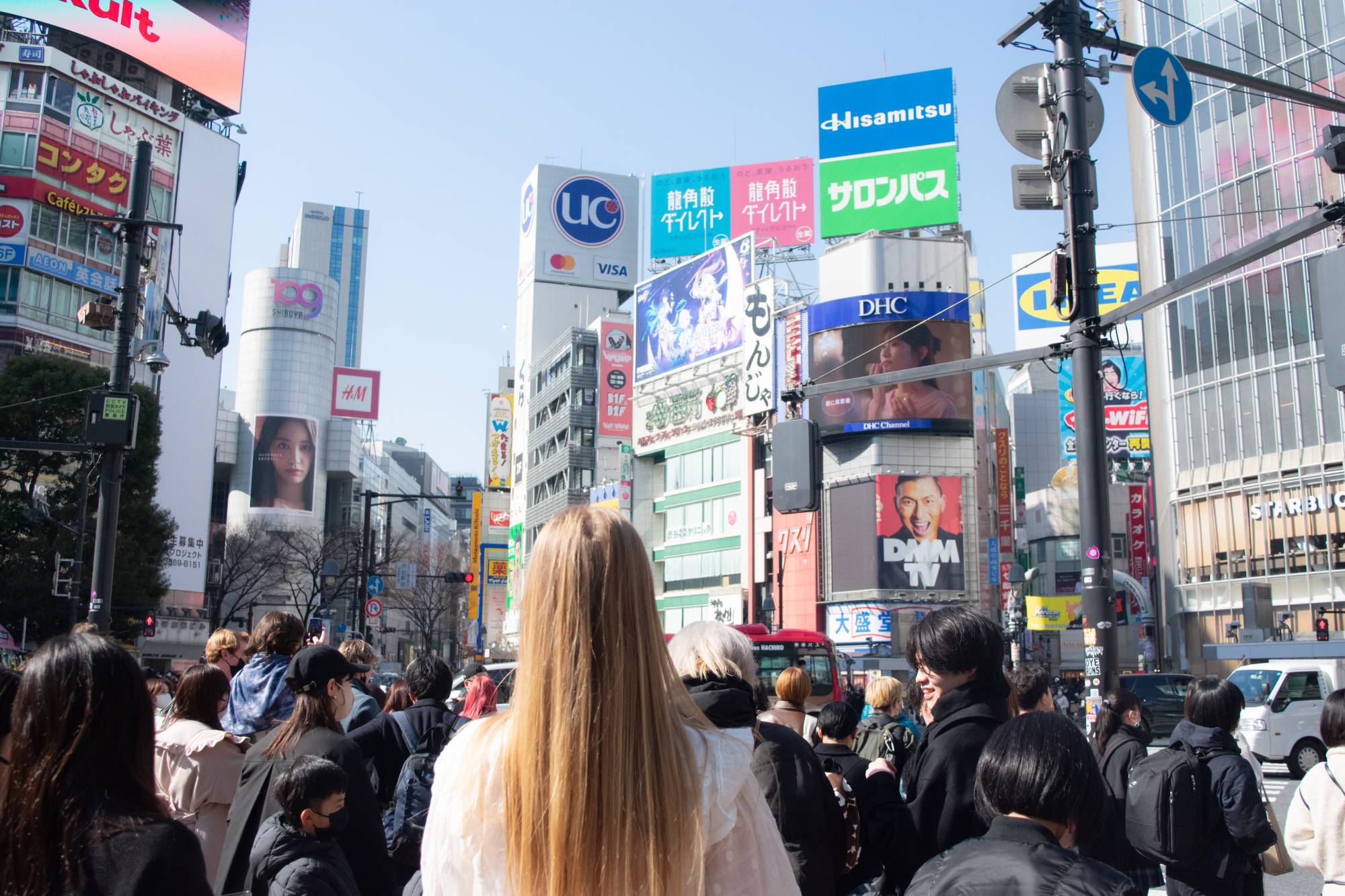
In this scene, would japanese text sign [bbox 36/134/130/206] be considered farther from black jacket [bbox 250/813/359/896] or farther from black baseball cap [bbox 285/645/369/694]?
black jacket [bbox 250/813/359/896]

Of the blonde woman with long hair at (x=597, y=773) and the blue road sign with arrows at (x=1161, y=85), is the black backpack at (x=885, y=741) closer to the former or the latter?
the blonde woman with long hair at (x=597, y=773)

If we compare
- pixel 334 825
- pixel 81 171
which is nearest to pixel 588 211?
pixel 81 171

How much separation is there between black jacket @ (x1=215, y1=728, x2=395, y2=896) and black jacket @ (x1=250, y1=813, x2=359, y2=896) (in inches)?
5.2

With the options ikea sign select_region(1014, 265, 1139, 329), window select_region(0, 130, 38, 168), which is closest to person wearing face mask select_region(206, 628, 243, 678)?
window select_region(0, 130, 38, 168)

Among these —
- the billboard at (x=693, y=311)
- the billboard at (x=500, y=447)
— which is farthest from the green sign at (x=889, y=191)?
the billboard at (x=500, y=447)

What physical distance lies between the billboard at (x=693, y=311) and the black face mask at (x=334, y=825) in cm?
5852

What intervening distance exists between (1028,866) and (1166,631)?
183 ft

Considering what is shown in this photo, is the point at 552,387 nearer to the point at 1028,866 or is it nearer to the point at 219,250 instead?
the point at 219,250

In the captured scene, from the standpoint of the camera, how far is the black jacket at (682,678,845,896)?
149 inches

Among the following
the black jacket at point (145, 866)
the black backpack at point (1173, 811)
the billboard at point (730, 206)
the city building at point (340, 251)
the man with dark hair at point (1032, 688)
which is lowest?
the black backpack at point (1173, 811)

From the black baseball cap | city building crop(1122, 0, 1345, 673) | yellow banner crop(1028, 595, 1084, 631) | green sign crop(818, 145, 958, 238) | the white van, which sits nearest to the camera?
the black baseball cap

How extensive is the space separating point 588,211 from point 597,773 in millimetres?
106160

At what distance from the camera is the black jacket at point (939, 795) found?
3.86m

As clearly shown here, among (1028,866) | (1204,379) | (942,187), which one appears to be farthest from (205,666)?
(942,187)
